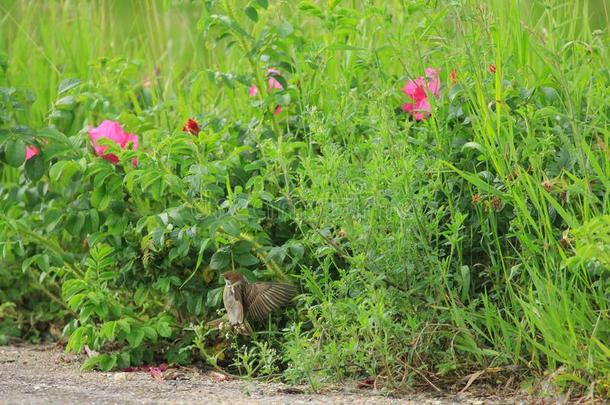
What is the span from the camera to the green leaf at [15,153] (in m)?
3.57

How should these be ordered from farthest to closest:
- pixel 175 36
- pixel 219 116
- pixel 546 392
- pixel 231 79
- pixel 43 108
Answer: pixel 175 36 → pixel 43 108 → pixel 219 116 → pixel 231 79 → pixel 546 392

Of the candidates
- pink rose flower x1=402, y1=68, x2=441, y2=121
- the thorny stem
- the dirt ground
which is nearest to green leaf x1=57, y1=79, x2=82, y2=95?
the thorny stem

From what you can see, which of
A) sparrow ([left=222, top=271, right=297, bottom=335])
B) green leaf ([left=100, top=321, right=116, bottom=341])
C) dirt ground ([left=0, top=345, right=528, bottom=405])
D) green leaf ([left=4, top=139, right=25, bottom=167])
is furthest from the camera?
green leaf ([left=4, top=139, right=25, bottom=167])

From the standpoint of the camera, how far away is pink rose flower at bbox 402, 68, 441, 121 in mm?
3490

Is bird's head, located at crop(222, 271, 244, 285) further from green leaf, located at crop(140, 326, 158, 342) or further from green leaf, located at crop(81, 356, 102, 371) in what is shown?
green leaf, located at crop(81, 356, 102, 371)

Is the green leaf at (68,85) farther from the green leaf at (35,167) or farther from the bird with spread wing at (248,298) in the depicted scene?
the bird with spread wing at (248,298)

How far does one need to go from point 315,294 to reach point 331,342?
180mm

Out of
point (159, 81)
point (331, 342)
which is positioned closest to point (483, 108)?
point (331, 342)

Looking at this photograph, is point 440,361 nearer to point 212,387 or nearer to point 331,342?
point 331,342

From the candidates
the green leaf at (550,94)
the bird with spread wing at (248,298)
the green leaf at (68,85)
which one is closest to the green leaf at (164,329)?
the bird with spread wing at (248,298)

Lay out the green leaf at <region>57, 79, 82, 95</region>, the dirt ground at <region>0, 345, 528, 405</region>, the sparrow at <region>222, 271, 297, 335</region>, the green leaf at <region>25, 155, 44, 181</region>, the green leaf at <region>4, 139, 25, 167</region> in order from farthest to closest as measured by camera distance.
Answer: the green leaf at <region>57, 79, 82, 95</region> < the green leaf at <region>25, 155, 44, 181</region> < the green leaf at <region>4, 139, 25, 167</region> < the sparrow at <region>222, 271, 297, 335</region> < the dirt ground at <region>0, 345, 528, 405</region>

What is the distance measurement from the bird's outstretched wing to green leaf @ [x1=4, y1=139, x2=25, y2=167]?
3.00ft

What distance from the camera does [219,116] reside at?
4105 millimetres

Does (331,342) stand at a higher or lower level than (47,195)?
lower
